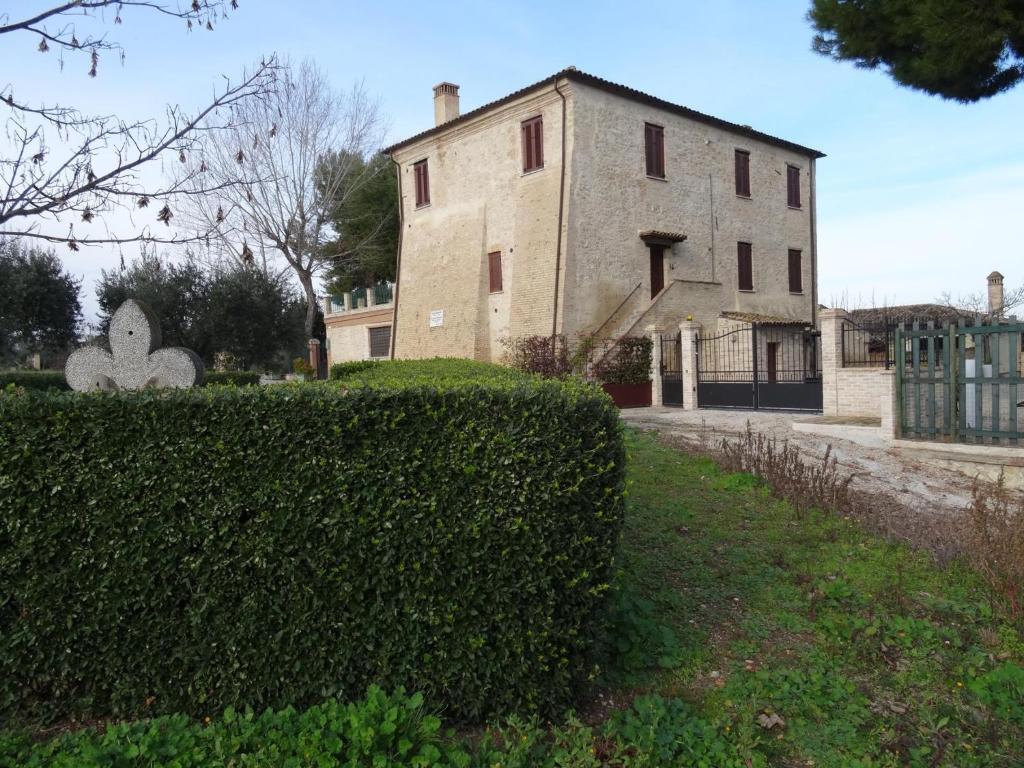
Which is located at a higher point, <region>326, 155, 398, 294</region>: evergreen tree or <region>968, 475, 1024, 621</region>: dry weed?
<region>326, 155, 398, 294</region>: evergreen tree

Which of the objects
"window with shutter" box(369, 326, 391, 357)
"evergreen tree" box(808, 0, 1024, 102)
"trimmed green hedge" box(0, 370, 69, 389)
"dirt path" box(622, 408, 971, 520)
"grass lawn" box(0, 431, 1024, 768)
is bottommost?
"grass lawn" box(0, 431, 1024, 768)

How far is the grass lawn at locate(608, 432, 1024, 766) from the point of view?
337cm

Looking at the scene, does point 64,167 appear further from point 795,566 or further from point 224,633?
point 795,566

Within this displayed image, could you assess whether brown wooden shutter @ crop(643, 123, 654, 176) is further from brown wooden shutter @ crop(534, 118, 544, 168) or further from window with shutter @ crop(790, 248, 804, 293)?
window with shutter @ crop(790, 248, 804, 293)

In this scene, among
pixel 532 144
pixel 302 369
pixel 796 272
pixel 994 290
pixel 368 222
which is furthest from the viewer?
pixel 368 222

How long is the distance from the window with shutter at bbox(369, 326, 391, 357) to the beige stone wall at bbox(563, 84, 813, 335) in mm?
10019

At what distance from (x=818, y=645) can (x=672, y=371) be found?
52.3 feet

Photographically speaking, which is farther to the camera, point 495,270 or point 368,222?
point 368,222

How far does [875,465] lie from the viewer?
32.5 ft

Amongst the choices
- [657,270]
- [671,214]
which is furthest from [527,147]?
[657,270]

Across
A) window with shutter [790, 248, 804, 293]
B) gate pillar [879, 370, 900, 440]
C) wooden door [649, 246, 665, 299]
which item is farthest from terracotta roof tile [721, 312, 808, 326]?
gate pillar [879, 370, 900, 440]

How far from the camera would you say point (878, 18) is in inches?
450

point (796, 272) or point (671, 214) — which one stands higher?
point (671, 214)

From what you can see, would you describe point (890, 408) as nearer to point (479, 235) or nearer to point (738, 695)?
point (738, 695)
